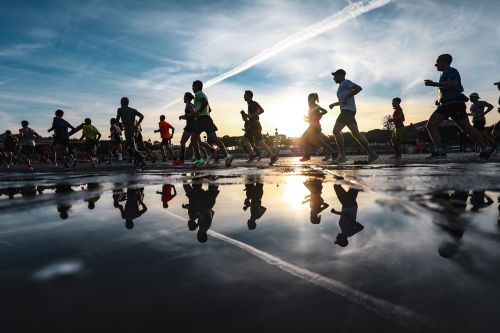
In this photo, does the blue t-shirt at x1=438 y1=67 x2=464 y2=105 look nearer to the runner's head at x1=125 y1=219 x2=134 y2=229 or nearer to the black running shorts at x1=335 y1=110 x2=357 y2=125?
the black running shorts at x1=335 y1=110 x2=357 y2=125

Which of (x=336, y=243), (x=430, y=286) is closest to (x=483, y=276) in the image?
(x=430, y=286)

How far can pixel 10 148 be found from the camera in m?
16.8

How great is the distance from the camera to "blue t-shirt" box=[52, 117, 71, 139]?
37.6ft

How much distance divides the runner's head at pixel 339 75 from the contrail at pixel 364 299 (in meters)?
7.38

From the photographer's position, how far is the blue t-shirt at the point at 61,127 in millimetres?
11461

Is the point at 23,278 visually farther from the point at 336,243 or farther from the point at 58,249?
the point at 336,243

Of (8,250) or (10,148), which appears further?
(10,148)

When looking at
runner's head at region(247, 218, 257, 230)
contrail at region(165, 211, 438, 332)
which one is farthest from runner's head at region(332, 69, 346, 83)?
contrail at region(165, 211, 438, 332)

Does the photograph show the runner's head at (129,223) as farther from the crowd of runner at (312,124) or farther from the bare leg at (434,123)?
the bare leg at (434,123)

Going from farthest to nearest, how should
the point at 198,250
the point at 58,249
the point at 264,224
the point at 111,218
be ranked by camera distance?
the point at 111,218 → the point at 264,224 → the point at 58,249 → the point at 198,250

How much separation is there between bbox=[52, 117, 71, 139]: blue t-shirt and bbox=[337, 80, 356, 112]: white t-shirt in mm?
8915

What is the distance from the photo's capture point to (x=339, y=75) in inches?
316

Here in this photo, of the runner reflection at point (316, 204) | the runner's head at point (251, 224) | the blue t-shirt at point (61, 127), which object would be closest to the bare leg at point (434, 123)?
the runner reflection at point (316, 204)

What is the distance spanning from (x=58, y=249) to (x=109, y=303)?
30.6 inches
